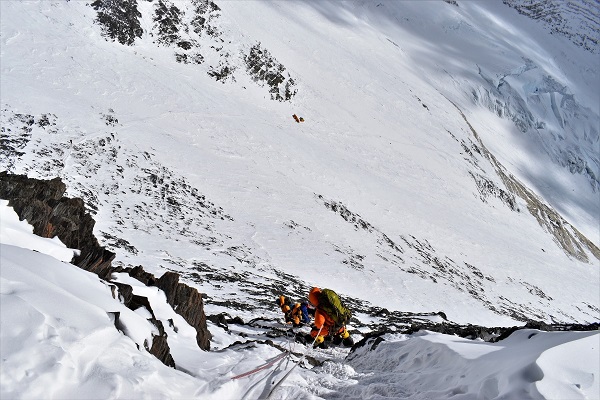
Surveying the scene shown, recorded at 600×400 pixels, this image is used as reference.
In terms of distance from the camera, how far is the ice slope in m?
4.20

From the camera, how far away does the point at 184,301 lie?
8.70 meters

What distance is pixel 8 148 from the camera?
23938mm

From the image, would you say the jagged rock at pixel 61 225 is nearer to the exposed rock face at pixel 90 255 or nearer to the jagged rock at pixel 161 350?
the exposed rock face at pixel 90 255

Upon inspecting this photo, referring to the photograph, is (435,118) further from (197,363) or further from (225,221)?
(197,363)

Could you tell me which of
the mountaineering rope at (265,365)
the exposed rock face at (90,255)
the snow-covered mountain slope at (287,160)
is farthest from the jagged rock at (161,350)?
the snow-covered mountain slope at (287,160)

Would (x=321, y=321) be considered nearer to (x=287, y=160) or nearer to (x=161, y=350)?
(x=161, y=350)

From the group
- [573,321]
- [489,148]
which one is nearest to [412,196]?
[573,321]

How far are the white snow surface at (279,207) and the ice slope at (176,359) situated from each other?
29 millimetres

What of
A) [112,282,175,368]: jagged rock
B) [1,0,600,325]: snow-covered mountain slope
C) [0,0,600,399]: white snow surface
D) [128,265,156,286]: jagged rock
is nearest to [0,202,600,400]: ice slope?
[0,0,600,399]: white snow surface

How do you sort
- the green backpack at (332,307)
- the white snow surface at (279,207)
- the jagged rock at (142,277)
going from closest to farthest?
the white snow surface at (279,207) < the jagged rock at (142,277) < the green backpack at (332,307)

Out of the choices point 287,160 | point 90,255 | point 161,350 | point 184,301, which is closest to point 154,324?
point 161,350

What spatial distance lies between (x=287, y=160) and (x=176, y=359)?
107ft

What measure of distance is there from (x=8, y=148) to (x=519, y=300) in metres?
35.5

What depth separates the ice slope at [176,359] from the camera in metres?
4.20
